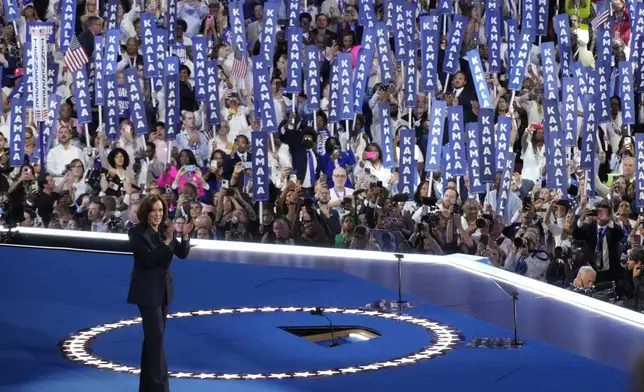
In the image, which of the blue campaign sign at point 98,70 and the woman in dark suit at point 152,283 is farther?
the blue campaign sign at point 98,70

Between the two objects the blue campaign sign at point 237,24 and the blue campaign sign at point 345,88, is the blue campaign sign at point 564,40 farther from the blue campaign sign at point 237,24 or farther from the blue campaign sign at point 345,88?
the blue campaign sign at point 237,24

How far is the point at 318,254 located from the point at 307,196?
1469mm

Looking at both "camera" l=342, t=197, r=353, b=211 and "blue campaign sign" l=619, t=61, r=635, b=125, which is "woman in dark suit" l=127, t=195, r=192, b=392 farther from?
"blue campaign sign" l=619, t=61, r=635, b=125

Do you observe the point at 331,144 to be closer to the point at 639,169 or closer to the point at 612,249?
the point at 639,169

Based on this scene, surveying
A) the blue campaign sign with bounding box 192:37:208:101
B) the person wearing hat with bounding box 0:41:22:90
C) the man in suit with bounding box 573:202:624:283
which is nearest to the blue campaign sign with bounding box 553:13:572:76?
the man in suit with bounding box 573:202:624:283

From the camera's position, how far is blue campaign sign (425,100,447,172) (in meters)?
13.4

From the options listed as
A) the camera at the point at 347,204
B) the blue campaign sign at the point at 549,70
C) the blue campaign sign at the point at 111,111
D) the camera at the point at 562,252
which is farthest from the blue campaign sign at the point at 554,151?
the blue campaign sign at the point at 111,111

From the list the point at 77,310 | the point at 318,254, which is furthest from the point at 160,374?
the point at 318,254

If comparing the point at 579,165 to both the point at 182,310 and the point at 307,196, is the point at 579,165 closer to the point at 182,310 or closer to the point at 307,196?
the point at 307,196

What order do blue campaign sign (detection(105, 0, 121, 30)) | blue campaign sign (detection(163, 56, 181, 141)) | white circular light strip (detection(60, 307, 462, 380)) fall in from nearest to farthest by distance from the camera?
white circular light strip (detection(60, 307, 462, 380)) < blue campaign sign (detection(163, 56, 181, 141)) < blue campaign sign (detection(105, 0, 121, 30))

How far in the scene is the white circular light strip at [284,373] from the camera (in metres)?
7.42

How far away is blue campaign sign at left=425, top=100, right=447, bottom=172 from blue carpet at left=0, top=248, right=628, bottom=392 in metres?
2.73

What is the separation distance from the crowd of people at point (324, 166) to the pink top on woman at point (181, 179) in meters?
0.02

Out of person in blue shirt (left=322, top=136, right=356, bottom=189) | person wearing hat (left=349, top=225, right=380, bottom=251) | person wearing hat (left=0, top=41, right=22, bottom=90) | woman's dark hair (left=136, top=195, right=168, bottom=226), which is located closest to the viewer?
woman's dark hair (left=136, top=195, right=168, bottom=226)
